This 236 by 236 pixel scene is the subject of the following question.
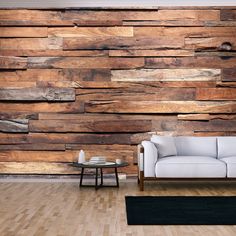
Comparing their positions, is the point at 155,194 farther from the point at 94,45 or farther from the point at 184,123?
the point at 94,45

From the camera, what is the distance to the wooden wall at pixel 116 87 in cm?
798

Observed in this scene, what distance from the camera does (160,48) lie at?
8.02m

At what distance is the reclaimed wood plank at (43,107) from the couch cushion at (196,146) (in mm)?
1602

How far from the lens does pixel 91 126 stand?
26.2 ft

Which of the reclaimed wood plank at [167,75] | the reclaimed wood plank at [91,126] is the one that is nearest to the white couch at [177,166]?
the reclaimed wood plank at [91,126]

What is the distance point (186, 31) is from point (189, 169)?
2329 millimetres

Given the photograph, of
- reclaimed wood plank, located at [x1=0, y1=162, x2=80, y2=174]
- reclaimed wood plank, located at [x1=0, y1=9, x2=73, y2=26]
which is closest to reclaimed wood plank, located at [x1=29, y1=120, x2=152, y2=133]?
reclaimed wood plank, located at [x1=0, y1=162, x2=80, y2=174]

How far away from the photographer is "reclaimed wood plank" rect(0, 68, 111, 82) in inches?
315

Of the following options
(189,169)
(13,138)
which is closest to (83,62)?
(13,138)

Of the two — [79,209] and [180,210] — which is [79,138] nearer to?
[79,209]

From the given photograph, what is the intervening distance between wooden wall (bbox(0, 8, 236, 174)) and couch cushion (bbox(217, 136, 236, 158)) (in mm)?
445

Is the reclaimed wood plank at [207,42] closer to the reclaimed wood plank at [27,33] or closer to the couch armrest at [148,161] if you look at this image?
the couch armrest at [148,161]

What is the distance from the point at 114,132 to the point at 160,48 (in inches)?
A: 57.8

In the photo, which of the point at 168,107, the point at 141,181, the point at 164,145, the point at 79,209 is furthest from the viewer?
the point at 168,107
